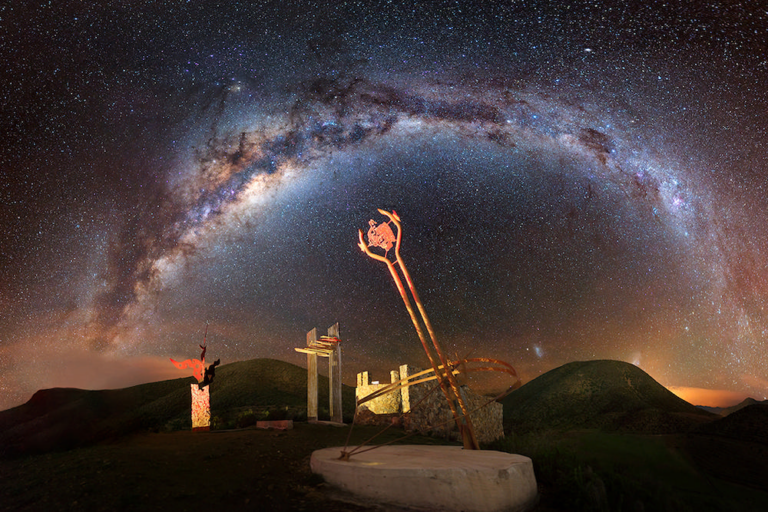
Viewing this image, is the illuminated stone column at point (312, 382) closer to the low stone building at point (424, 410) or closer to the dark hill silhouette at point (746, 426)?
the low stone building at point (424, 410)

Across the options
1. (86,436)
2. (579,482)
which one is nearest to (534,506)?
(579,482)

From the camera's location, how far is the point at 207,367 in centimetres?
1600

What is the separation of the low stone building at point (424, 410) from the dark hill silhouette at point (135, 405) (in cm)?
423

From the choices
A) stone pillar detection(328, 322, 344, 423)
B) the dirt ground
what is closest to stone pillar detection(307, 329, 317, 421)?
stone pillar detection(328, 322, 344, 423)

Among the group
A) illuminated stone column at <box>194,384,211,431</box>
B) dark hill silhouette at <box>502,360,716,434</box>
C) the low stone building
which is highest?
illuminated stone column at <box>194,384,211,431</box>

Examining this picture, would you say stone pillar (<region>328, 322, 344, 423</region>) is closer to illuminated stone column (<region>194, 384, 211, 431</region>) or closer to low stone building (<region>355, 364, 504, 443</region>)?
low stone building (<region>355, 364, 504, 443</region>)

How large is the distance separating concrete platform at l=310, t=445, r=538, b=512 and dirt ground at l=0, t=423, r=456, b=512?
0.32 meters

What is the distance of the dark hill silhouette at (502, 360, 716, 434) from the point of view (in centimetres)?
3722

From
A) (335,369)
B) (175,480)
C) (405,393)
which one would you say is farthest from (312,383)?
(175,480)

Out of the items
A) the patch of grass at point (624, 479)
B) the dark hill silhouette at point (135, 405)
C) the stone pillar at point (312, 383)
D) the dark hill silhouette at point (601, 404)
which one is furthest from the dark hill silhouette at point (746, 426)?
the stone pillar at point (312, 383)

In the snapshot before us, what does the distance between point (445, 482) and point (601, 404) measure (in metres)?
46.0

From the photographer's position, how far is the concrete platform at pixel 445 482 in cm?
604

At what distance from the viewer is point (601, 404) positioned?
4431 centimetres

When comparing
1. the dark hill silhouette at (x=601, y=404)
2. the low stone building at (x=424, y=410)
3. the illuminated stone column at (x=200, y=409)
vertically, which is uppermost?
the illuminated stone column at (x=200, y=409)
